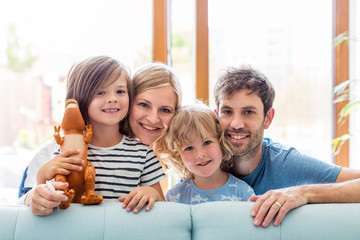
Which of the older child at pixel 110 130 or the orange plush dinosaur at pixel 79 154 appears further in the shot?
the older child at pixel 110 130

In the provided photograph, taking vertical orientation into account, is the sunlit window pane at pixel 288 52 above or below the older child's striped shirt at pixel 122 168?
above

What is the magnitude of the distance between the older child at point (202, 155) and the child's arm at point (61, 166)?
457 millimetres

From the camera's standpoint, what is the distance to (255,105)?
1.57 m

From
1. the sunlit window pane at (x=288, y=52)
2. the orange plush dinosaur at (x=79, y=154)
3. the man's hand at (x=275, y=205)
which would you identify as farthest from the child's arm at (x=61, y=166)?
the sunlit window pane at (x=288, y=52)

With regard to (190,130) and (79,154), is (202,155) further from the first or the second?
(79,154)

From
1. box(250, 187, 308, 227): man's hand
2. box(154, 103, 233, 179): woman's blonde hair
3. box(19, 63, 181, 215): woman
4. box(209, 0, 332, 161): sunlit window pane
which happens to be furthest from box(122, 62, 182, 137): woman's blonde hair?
box(209, 0, 332, 161): sunlit window pane

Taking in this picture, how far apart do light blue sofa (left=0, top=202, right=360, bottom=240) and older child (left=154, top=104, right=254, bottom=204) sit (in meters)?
0.30

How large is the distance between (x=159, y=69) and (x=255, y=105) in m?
0.47

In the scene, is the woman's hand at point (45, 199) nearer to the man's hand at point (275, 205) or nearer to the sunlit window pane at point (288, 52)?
the man's hand at point (275, 205)

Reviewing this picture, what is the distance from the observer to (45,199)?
1.10m

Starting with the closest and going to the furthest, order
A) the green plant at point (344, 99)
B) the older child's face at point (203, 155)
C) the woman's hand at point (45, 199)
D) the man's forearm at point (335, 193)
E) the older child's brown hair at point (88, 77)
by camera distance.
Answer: the woman's hand at point (45, 199) → the man's forearm at point (335, 193) → the older child's brown hair at point (88, 77) → the older child's face at point (203, 155) → the green plant at point (344, 99)

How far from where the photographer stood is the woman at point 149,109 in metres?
1.51

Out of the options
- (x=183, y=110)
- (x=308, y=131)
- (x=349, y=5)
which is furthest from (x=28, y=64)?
(x=349, y=5)

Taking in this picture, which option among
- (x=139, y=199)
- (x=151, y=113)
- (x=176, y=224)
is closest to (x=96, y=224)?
(x=139, y=199)
